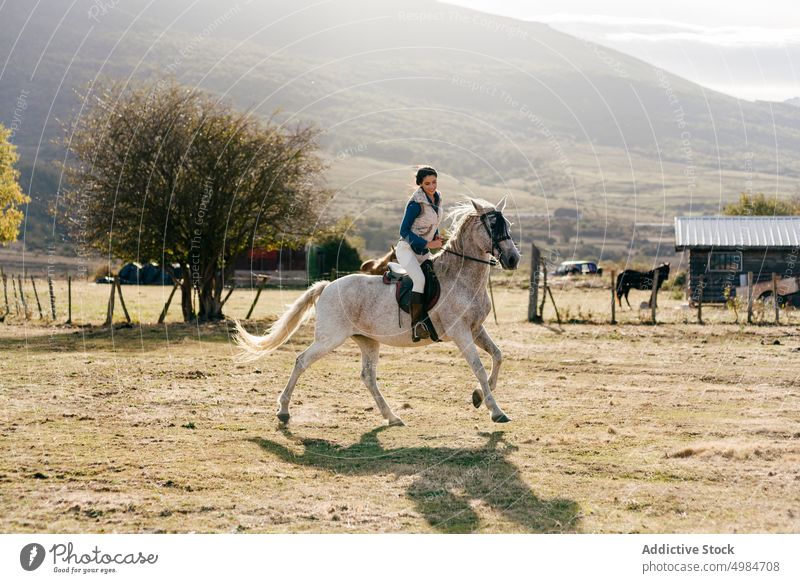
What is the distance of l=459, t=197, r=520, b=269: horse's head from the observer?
1139 centimetres

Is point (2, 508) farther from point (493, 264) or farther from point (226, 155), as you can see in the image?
point (226, 155)

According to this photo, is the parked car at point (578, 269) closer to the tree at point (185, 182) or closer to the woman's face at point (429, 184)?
the tree at point (185, 182)

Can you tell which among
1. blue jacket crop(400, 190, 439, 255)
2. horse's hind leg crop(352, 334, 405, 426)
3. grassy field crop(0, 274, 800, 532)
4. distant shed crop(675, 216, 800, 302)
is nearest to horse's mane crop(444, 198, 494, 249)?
blue jacket crop(400, 190, 439, 255)

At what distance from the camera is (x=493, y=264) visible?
12.3m

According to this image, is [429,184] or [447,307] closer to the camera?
[429,184]

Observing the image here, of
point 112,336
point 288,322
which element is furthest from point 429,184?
point 112,336

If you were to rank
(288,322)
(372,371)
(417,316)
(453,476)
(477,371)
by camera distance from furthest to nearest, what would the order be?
(288,322)
(372,371)
(417,316)
(477,371)
(453,476)

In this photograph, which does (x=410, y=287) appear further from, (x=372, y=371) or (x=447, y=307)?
(x=372, y=371)

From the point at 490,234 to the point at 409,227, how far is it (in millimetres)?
1082

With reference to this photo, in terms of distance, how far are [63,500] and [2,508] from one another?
551mm

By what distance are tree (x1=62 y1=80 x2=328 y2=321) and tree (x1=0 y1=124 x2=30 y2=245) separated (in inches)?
263

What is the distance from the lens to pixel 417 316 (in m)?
12.1

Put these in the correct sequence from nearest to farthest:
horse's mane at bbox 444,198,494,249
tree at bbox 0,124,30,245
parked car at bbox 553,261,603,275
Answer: horse's mane at bbox 444,198,494,249 → tree at bbox 0,124,30,245 → parked car at bbox 553,261,603,275

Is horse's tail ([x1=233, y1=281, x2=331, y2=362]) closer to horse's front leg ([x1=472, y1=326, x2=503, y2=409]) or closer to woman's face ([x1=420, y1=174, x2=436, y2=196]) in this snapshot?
woman's face ([x1=420, y1=174, x2=436, y2=196])
